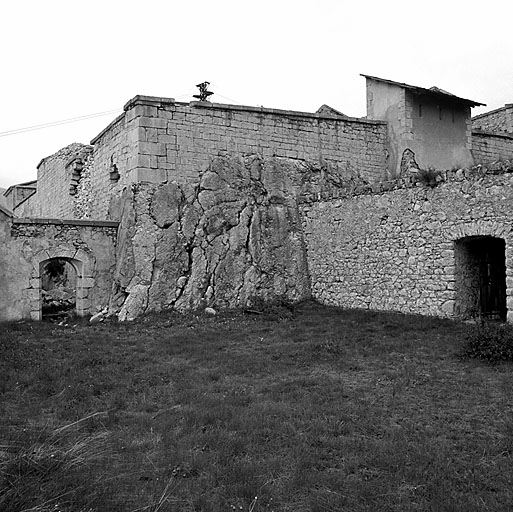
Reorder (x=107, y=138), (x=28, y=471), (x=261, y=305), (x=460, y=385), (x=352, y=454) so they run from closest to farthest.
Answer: (x=28, y=471) → (x=352, y=454) → (x=460, y=385) → (x=261, y=305) → (x=107, y=138)

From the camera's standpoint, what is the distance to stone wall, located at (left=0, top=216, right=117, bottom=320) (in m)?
14.4

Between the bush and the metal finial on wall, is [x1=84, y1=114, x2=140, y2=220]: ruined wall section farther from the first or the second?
the bush

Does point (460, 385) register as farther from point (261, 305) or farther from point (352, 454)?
point (261, 305)

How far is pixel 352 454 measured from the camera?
5.51m

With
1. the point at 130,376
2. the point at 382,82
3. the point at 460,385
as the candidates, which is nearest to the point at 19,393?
the point at 130,376

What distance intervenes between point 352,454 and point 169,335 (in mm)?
7402

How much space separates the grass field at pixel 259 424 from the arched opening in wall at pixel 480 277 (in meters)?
1.04

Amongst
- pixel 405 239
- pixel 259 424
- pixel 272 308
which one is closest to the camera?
pixel 259 424

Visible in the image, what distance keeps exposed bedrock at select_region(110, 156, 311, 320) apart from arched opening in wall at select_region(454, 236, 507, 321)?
5.13m

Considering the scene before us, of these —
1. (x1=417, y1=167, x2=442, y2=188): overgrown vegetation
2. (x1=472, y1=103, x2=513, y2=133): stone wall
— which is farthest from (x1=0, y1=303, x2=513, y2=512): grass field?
(x1=472, y1=103, x2=513, y2=133): stone wall

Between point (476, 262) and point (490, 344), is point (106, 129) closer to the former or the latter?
point (476, 262)

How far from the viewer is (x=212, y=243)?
15.4m

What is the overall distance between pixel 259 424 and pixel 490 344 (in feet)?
15.3

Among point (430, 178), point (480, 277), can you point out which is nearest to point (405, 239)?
point (430, 178)
